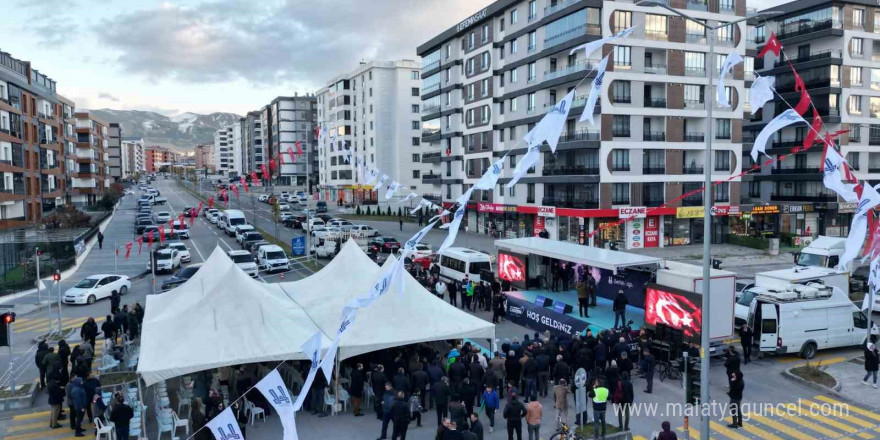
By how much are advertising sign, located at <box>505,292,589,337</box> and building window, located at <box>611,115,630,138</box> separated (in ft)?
77.4

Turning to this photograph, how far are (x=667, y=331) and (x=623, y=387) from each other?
580 centimetres

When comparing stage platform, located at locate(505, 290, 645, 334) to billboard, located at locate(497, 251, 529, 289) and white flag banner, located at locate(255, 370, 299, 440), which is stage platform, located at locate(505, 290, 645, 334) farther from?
white flag banner, located at locate(255, 370, 299, 440)

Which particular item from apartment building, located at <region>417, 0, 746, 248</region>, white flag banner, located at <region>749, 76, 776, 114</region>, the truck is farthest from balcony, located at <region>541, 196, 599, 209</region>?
white flag banner, located at <region>749, 76, 776, 114</region>

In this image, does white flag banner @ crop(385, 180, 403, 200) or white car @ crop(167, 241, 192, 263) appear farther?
white car @ crop(167, 241, 192, 263)

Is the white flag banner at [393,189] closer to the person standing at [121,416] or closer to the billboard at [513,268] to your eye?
the billboard at [513,268]

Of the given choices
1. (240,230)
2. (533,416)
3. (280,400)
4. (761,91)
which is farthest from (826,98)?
(280,400)

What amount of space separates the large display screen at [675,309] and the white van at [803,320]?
2.59 metres

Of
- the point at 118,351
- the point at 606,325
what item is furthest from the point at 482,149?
the point at 118,351

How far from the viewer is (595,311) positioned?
972 inches

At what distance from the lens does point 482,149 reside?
2384 inches

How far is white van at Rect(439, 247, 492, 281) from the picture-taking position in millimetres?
31422

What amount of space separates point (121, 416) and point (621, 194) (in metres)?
40.0

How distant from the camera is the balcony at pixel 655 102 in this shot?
4692 centimetres

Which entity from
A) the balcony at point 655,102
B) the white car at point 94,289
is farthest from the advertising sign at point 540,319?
the balcony at point 655,102
